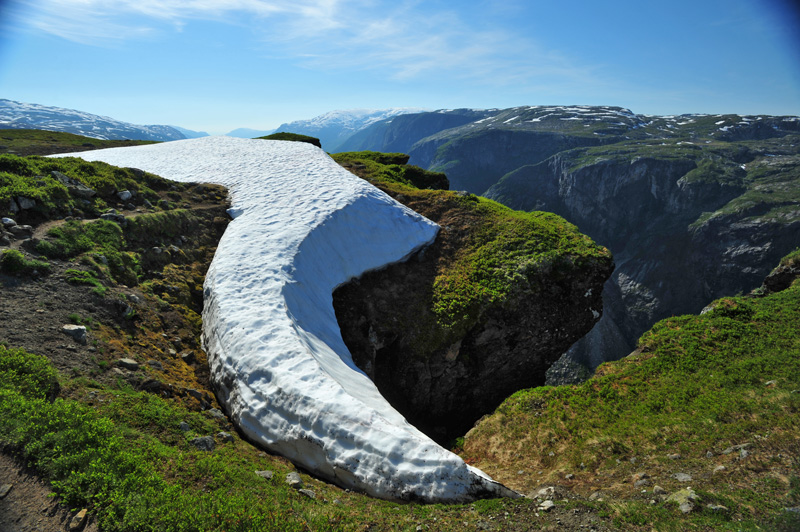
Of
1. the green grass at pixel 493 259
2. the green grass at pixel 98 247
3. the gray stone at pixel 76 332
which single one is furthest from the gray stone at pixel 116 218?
the green grass at pixel 493 259

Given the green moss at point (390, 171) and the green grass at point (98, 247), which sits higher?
the green moss at point (390, 171)

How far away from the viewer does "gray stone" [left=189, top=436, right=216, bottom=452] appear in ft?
26.1

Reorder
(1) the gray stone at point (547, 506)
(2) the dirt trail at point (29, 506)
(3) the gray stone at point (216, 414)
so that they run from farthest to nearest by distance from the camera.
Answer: (3) the gray stone at point (216, 414) < (1) the gray stone at point (547, 506) < (2) the dirt trail at point (29, 506)

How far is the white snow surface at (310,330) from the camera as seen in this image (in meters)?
8.34

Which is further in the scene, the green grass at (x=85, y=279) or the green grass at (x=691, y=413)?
the green grass at (x=85, y=279)

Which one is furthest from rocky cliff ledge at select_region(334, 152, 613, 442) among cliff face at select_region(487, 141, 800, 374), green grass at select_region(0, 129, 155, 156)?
cliff face at select_region(487, 141, 800, 374)

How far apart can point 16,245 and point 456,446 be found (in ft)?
51.5

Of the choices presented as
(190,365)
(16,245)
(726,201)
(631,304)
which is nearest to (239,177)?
(16,245)

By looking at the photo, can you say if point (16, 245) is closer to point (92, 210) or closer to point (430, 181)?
point (92, 210)

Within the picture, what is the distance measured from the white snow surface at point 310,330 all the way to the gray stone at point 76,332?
328 cm

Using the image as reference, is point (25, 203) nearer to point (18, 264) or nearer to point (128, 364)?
point (18, 264)

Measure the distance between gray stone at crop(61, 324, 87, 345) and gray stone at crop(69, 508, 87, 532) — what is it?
5.51 meters

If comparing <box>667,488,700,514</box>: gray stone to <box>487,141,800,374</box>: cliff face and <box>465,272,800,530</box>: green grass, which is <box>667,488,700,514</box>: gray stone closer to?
<box>465,272,800,530</box>: green grass

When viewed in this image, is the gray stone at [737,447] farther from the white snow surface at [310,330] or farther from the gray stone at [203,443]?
the gray stone at [203,443]
